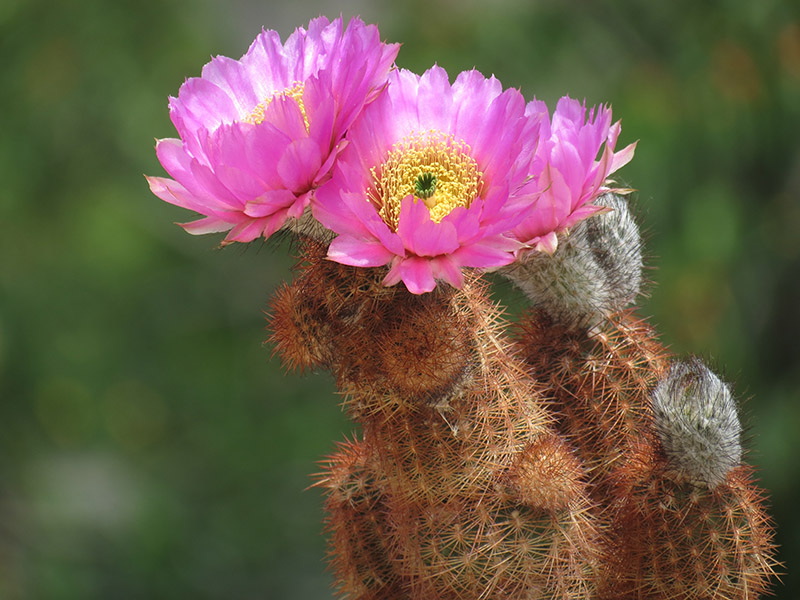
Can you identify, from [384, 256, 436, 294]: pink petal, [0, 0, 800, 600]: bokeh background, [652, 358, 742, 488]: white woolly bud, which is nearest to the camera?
[384, 256, 436, 294]: pink petal

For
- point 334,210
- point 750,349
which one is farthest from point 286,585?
point 334,210

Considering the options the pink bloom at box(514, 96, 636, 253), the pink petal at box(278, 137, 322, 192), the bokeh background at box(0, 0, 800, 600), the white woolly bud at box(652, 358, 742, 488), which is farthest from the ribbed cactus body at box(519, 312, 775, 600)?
the bokeh background at box(0, 0, 800, 600)

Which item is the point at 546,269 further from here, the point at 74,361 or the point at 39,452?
the point at 39,452

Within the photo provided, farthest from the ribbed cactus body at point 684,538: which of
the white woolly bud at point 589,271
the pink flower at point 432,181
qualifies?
the pink flower at point 432,181

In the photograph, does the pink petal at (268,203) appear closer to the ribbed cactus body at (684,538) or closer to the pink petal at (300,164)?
the pink petal at (300,164)

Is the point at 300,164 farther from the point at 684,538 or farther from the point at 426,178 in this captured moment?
the point at 684,538

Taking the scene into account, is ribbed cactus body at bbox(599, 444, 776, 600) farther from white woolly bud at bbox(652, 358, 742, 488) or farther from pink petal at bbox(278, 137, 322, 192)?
pink petal at bbox(278, 137, 322, 192)

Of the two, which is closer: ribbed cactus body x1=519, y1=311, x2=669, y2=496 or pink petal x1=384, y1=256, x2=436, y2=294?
pink petal x1=384, y1=256, x2=436, y2=294
